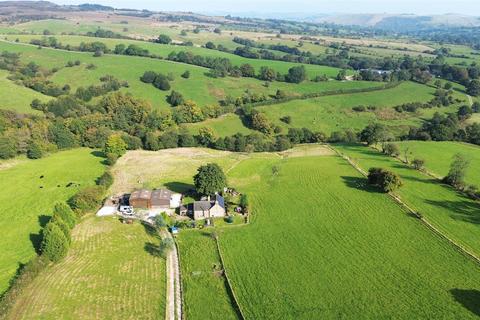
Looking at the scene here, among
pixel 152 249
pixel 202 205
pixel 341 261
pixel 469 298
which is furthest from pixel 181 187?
pixel 469 298

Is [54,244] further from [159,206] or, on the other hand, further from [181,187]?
[181,187]

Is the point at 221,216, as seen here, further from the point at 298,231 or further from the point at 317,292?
the point at 317,292

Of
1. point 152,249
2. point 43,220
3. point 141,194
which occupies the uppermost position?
point 141,194

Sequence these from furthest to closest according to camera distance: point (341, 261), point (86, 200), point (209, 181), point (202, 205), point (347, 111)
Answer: point (347, 111) < point (209, 181) < point (86, 200) < point (202, 205) < point (341, 261)

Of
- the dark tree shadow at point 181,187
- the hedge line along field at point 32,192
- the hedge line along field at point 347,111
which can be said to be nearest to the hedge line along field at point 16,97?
the hedge line along field at point 32,192

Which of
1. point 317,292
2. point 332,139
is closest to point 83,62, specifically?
point 332,139

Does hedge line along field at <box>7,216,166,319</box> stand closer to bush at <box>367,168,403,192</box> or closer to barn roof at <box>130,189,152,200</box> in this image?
barn roof at <box>130,189,152,200</box>
